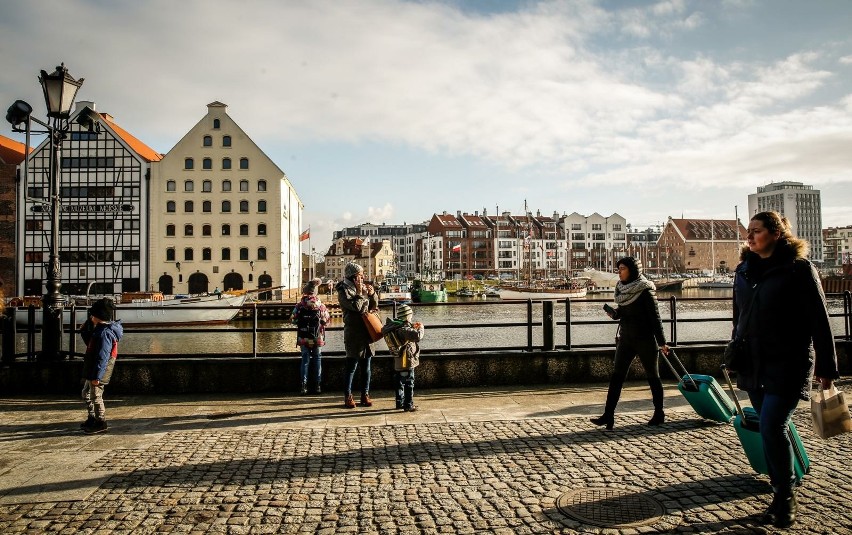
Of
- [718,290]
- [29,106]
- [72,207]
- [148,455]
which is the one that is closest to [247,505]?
[148,455]

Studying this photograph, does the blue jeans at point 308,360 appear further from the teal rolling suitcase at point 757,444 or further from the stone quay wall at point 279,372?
the teal rolling suitcase at point 757,444

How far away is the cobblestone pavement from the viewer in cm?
429

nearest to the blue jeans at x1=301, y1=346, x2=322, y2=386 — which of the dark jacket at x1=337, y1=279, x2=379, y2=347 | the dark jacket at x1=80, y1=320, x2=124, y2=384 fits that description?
the dark jacket at x1=337, y1=279, x2=379, y2=347

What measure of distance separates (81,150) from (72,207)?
5.61 meters

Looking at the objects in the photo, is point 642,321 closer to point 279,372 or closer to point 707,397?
point 707,397

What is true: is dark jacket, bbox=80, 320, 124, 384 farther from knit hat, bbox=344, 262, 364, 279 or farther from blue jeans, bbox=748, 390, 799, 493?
blue jeans, bbox=748, 390, 799, 493

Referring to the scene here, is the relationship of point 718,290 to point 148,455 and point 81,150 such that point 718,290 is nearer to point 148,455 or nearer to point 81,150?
point 81,150

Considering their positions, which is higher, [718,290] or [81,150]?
[81,150]

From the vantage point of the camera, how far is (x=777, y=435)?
4.33 m

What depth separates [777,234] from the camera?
448cm

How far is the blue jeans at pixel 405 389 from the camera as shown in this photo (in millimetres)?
7926

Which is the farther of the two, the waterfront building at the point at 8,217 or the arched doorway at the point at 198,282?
the arched doorway at the point at 198,282

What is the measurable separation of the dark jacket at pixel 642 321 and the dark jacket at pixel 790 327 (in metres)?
2.36

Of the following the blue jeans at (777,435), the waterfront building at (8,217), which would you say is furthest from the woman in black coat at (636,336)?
the waterfront building at (8,217)
